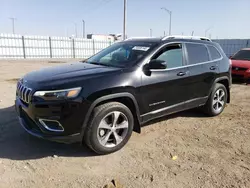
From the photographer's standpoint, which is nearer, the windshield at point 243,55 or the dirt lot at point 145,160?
the dirt lot at point 145,160

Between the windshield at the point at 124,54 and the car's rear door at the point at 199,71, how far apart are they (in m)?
0.97

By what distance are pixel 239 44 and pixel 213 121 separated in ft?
75.9

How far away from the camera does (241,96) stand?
7.62 m

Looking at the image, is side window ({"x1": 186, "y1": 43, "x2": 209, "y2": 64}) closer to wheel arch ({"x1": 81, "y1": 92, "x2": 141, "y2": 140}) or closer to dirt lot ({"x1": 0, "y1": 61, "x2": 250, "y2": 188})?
dirt lot ({"x1": 0, "y1": 61, "x2": 250, "y2": 188})

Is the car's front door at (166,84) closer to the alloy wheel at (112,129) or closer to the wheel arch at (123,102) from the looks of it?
the wheel arch at (123,102)

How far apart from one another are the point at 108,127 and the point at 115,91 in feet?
1.79

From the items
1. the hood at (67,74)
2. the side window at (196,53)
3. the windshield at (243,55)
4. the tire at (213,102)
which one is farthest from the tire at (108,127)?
the windshield at (243,55)

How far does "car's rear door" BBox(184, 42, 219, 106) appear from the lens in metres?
4.66

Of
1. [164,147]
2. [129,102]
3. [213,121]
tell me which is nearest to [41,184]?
[129,102]

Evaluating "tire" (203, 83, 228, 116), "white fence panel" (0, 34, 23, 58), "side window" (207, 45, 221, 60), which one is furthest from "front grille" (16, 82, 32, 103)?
"white fence panel" (0, 34, 23, 58)

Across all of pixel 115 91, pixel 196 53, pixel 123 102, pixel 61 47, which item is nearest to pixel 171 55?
pixel 196 53

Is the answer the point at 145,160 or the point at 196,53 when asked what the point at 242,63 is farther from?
the point at 145,160

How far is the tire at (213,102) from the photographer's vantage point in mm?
5234

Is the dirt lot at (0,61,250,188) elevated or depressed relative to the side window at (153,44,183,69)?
depressed
